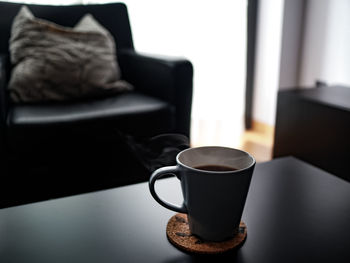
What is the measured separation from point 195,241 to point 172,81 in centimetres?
97

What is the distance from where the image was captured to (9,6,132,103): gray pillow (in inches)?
56.2

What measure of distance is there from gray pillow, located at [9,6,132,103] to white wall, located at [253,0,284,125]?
1.07 metres

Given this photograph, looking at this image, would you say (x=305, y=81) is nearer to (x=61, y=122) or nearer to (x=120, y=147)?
(x=120, y=147)

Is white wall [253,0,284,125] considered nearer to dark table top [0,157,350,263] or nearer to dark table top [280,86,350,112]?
dark table top [280,86,350,112]

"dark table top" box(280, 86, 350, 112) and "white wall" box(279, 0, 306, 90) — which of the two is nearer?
"dark table top" box(280, 86, 350, 112)

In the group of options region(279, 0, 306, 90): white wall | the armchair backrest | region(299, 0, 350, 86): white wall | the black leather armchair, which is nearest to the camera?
the black leather armchair

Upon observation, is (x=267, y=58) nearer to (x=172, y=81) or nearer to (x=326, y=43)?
(x=326, y=43)

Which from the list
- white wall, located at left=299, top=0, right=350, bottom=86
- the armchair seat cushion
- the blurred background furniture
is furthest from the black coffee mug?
white wall, located at left=299, top=0, right=350, bottom=86

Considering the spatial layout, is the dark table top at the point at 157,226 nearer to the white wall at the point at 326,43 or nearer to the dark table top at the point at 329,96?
the dark table top at the point at 329,96

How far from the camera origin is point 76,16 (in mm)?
1694

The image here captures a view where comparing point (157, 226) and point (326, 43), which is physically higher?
point (326, 43)

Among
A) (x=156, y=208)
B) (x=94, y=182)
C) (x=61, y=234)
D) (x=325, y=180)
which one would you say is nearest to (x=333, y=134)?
(x=325, y=180)

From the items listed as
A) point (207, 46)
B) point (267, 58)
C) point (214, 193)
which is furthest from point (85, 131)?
point (267, 58)

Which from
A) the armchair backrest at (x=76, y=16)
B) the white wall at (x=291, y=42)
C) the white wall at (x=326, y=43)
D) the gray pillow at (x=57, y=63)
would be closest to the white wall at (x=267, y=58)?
the white wall at (x=291, y=42)
